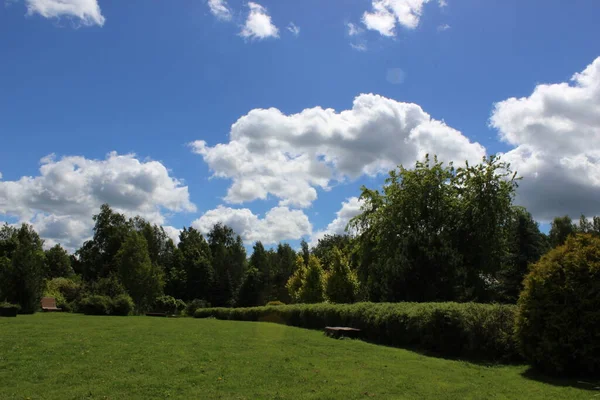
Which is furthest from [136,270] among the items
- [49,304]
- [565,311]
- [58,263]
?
[58,263]

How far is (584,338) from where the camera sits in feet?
32.6

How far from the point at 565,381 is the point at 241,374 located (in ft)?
23.6

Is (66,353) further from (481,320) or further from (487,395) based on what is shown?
(481,320)

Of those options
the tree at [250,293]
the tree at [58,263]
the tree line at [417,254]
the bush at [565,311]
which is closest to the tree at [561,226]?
the tree line at [417,254]

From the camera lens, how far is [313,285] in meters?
38.1

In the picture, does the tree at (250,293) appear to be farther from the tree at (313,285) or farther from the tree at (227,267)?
the tree at (313,285)

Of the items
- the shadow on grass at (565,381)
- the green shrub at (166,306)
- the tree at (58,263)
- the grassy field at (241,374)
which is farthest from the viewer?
the tree at (58,263)

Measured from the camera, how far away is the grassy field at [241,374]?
8156 mm

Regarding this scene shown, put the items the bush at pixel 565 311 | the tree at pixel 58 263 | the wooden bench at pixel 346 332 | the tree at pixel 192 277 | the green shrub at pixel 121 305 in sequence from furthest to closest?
the tree at pixel 58 263, the tree at pixel 192 277, the green shrub at pixel 121 305, the wooden bench at pixel 346 332, the bush at pixel 565 311

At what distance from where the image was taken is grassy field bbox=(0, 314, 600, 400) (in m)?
8.16

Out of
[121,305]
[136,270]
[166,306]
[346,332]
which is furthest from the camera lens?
[166,306]

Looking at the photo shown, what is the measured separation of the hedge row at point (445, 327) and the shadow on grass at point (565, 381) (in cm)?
116

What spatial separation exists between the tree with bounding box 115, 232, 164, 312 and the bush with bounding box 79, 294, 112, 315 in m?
11.4

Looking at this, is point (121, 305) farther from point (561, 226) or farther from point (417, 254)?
point (561, 226)
